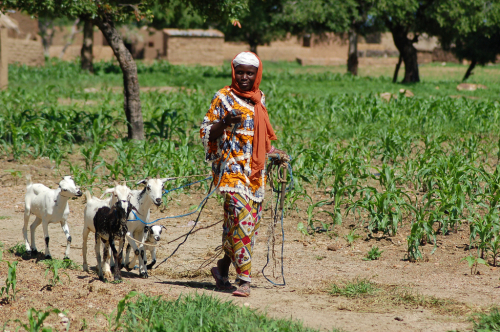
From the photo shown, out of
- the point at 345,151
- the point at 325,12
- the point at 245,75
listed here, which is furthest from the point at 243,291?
the point at 325,12

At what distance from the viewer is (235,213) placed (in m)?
4.73

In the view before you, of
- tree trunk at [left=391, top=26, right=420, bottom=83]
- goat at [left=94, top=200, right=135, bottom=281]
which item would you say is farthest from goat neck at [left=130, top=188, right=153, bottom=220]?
tree trunk at [left=391, top=26, right=420, bottom=83]

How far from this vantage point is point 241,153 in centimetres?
475

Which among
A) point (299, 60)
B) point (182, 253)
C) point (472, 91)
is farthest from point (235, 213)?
point (299, 60)

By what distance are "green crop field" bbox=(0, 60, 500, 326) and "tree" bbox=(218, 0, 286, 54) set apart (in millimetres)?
8259

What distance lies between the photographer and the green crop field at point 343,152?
6.84 meters

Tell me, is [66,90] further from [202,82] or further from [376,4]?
[376,4]

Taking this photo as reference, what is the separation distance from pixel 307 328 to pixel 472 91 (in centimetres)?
2010

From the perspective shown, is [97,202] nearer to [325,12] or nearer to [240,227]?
[240,227]

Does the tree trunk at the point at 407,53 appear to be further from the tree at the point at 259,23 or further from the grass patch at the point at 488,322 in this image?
the grass patch at the point at 488,322

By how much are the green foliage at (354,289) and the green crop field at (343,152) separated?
1266 millimetres

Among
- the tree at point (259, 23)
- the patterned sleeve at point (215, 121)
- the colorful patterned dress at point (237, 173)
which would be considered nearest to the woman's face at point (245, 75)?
the colorful patterned dress at point (237, 173)

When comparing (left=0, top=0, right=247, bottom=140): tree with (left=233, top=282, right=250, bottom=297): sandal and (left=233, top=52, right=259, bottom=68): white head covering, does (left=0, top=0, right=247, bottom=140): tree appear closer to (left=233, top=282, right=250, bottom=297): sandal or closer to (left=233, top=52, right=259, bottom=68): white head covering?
(left=233, top=52, right=259, bottom=68): white head covering

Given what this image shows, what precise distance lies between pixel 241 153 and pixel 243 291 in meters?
1.15
